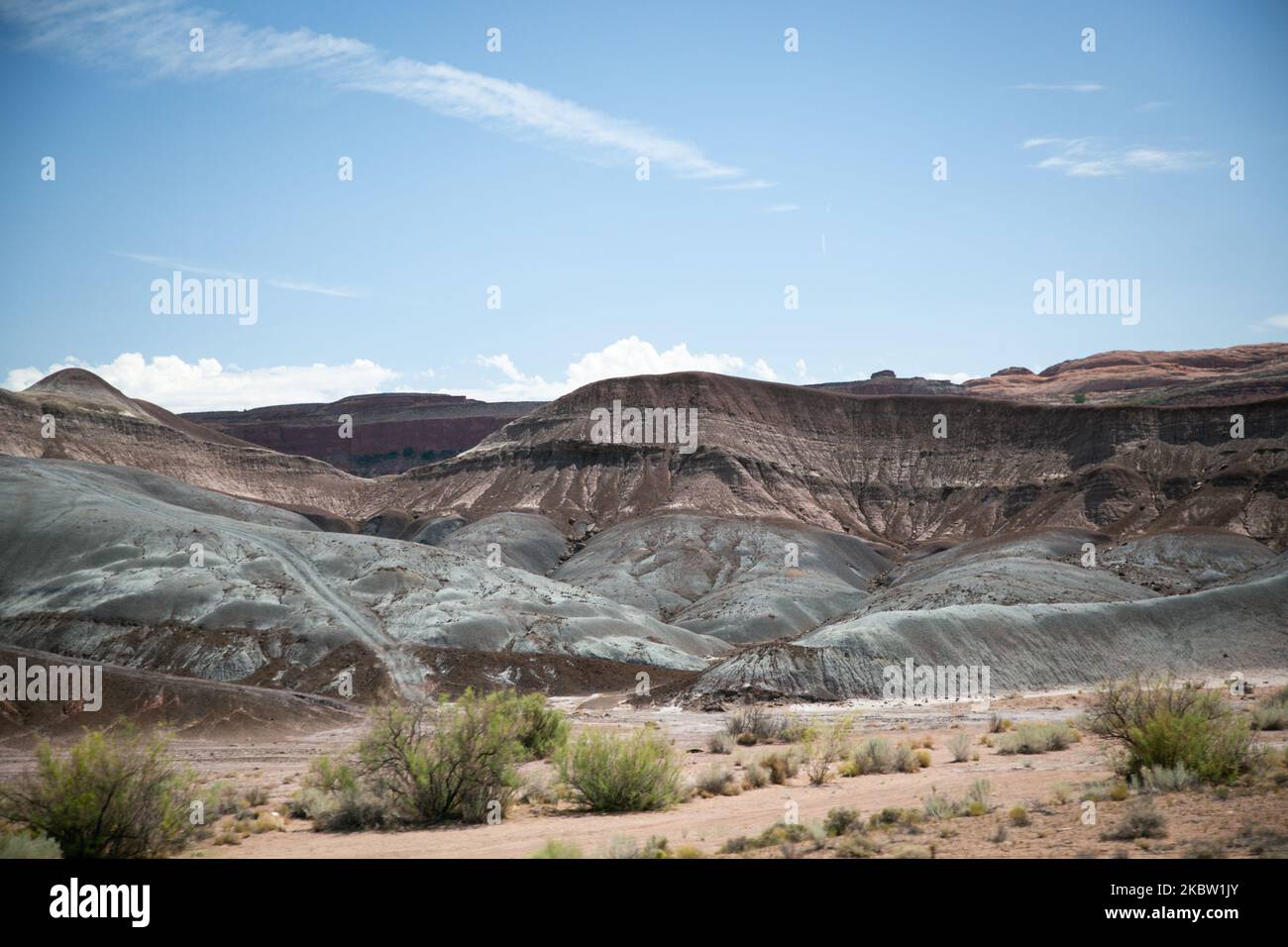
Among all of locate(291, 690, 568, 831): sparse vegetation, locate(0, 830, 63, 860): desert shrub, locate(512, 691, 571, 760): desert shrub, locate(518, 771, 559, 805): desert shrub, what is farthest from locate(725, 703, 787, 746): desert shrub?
locate(0, 830, 63, 860): desert shrub

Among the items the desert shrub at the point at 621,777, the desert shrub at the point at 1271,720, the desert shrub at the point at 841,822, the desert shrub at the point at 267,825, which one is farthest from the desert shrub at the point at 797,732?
the desert shrub at the point at 267,825

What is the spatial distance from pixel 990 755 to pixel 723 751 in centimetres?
681

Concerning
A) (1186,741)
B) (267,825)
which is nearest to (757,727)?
(1186,741)

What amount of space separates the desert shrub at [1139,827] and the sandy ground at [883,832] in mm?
177

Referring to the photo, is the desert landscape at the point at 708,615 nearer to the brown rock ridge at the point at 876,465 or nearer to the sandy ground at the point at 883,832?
the sandy ground at the point at 883,832

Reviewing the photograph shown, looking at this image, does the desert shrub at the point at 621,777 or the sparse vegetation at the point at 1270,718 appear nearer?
the desert shrub at the point at 621,777

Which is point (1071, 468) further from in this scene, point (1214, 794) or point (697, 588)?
point (1214, 794)

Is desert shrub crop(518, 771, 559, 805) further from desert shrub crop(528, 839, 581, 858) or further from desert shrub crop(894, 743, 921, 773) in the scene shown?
desert shrub crop(894, 743, 921, 773)

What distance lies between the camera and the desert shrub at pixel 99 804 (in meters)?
14.9

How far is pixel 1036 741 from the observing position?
81.3 feet

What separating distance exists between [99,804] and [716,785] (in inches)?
425

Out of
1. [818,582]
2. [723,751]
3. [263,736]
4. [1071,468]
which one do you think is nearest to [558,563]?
[818,582]

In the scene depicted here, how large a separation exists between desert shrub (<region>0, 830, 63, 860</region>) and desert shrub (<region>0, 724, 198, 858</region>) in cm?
88
